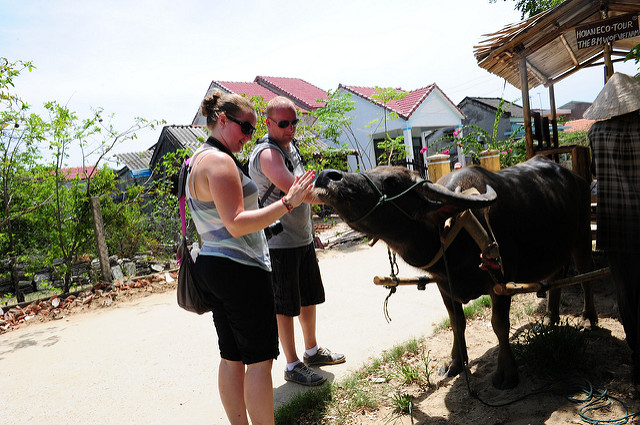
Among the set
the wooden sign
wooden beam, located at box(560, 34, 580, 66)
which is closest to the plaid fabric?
the wooden sign

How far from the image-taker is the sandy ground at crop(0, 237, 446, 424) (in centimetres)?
337

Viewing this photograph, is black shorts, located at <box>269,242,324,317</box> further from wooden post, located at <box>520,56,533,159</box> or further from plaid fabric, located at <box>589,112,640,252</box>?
wooden post, located at <box>520,56,533,159</box>

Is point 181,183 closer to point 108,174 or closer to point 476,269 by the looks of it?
point 476,269

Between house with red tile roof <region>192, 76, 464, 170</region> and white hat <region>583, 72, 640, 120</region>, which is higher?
house with red tile roof <region>192, 76, 464, 170</region>

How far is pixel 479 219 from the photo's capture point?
8.91 feet

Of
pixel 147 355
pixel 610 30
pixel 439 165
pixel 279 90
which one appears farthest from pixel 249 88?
pixel 610 30

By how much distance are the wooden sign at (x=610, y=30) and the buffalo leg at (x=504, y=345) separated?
319cm

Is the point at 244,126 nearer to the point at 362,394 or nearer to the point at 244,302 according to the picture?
the point at 244,302

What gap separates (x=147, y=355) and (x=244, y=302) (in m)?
2.92

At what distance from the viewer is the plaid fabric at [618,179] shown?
248cm

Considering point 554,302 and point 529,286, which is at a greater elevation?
point 529,286

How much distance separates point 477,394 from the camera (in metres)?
2.85

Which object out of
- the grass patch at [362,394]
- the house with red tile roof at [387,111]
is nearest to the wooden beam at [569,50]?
the grass patch at [362,394]

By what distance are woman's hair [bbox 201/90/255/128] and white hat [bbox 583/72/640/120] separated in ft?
6.68
